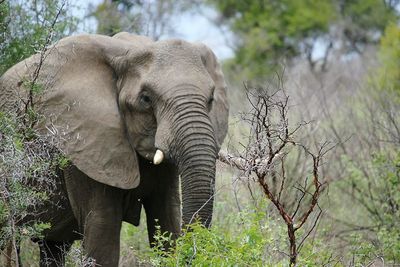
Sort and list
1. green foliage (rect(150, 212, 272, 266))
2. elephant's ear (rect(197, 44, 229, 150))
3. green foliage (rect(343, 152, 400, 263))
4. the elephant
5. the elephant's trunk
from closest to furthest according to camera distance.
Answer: green foliage (rect(150, 212, 272, 266))
the elephant's trunk
the elephant
elephant's ear (rect(197, 44, 229, 150))
green foliage (rect(343, 152, 400, 263))

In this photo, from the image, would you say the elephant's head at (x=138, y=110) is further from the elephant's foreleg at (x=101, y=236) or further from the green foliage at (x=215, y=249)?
the green foliage at (x=215, y=249)

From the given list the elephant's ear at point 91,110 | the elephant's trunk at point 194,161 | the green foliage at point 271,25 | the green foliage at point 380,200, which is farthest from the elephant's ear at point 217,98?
the green foliage at point 271,25

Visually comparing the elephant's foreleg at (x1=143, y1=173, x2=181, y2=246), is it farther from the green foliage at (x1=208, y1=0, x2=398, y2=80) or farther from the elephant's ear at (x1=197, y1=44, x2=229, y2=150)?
the green foliage at (x1=208, y1=0, x2=398, y2=80)

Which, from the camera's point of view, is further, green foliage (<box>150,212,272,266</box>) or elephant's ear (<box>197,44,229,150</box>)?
elephant's ear (<box>197,44,229,150</box>)

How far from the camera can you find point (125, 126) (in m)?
7.53

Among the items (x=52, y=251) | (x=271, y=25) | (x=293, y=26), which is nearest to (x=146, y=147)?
(x=52, y=251)

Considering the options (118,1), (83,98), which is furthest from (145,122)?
(118,1)

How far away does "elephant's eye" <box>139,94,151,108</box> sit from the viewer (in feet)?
24.2

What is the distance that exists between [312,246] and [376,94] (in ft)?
22.4

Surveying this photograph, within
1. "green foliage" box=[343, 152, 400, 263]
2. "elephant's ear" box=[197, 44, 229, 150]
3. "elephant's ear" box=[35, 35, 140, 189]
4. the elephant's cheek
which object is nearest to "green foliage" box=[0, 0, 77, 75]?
"elephant's ear" box=[35, 35, 140, 189]

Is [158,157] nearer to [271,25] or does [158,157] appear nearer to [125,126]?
[125,126]

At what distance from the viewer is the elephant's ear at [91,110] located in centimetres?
743

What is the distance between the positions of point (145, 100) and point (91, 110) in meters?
0.38

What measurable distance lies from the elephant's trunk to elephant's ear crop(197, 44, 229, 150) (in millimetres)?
410
